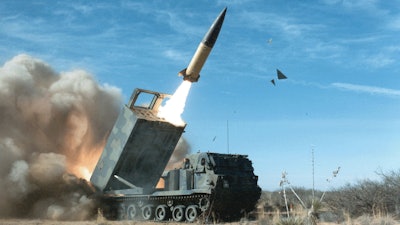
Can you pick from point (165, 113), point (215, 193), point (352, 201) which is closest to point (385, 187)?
point (352, 201)

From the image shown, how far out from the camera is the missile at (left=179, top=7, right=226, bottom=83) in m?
17.0

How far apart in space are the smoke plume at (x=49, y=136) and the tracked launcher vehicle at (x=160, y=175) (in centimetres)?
158

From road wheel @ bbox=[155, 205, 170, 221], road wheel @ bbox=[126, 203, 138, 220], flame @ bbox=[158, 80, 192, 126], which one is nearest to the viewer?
road wheel @ bbox=[155, 205, 170, 221]

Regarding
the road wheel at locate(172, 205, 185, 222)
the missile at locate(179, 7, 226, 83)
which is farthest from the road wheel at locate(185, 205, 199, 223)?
the missile at locate(179, 7, 226, 83)

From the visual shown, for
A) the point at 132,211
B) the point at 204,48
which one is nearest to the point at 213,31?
the point at 204,48

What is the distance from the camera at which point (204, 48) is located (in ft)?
55.9

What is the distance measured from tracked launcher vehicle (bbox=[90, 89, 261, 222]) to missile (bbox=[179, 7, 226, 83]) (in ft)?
5.05

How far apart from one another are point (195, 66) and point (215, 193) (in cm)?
458

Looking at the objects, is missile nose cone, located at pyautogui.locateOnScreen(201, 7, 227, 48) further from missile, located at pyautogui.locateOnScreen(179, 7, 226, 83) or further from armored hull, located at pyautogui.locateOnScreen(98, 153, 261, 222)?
armored hull, located at pyautogui.locateOnScreen(98, 153, 261, 222)

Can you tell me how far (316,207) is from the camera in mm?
10336

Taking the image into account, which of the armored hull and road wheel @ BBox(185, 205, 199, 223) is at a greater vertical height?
the armored hull

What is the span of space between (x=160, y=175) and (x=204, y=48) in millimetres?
5513

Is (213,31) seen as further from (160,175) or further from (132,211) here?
(132,211)

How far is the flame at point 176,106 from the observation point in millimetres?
18219
